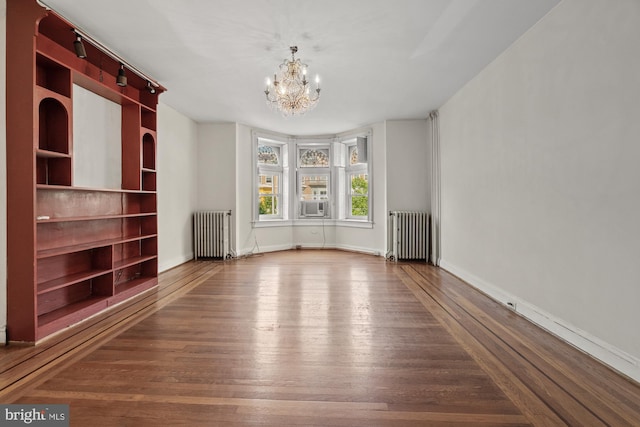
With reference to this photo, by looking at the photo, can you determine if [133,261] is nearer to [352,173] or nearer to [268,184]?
[268,184]

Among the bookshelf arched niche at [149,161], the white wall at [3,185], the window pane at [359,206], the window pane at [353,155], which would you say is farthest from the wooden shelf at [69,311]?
the window pane at [353,155]

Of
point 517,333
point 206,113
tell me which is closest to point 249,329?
point 517,333

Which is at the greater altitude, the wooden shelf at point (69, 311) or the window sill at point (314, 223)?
the window sill at point (314, 223)

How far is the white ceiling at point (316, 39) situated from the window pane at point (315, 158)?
2.93 meters

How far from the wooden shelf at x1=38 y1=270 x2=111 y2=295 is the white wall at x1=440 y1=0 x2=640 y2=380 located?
4.19 m

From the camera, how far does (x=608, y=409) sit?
5.38 ft

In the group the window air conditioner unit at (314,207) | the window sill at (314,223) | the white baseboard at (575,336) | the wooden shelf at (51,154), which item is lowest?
the white baseboard at (575,336)

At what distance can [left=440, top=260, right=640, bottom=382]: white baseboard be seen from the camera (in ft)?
6.44

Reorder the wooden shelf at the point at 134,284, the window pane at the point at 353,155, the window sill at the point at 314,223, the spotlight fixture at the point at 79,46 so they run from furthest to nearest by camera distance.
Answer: the window pane at the point at 353,155, the window sill at the point at 314,223, the wooden shelf at the point at 134,284, the spotlight fixture at the point at 79,46

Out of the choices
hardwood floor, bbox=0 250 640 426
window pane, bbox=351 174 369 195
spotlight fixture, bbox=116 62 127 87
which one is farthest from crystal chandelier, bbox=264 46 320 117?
window pane, bbox=351 174 369 195

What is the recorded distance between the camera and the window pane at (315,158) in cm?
760

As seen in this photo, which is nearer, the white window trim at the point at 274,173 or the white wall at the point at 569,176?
the white wall at the point at 569,176

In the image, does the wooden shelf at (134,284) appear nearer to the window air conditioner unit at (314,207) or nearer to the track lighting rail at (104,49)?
the track lighting rail at (104,49)

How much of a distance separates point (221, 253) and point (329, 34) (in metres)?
4.52
